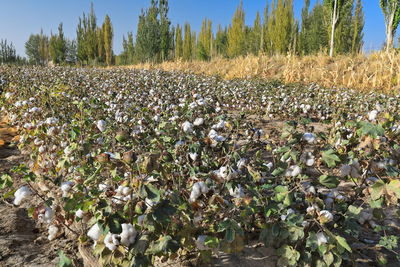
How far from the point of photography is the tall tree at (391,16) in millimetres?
15000

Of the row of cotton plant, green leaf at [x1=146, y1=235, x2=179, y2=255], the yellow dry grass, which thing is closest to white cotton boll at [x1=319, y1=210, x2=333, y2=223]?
the row of cotton plant

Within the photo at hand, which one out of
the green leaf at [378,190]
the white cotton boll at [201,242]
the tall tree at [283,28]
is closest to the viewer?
the green leaf at [378,190]

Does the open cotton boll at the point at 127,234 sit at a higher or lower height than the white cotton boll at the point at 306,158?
lower

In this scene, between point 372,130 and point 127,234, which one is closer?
point 127,234

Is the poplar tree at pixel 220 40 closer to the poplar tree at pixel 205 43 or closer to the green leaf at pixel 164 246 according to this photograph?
the poplar tree at pixel 205 43

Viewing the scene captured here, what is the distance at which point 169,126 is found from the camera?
2.55m


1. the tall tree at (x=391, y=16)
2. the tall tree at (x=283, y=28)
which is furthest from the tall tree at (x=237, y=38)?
the tall tree at (x=391, y=16)

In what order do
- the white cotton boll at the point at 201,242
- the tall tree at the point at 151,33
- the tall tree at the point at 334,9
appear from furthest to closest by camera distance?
the tall tree at the point at 151,33 < the tall tree at the point at 334,9 < the white cotton boll at the point at 201,242

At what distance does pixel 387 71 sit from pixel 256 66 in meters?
5.74

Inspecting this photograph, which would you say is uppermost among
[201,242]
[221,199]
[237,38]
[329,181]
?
[237,38]

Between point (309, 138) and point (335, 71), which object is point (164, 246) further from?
point (335, 71)

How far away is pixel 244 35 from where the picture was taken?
27859mm

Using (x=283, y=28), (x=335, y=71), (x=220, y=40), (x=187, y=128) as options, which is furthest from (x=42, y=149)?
(x=220, y=40)

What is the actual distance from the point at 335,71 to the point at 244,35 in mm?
18068
